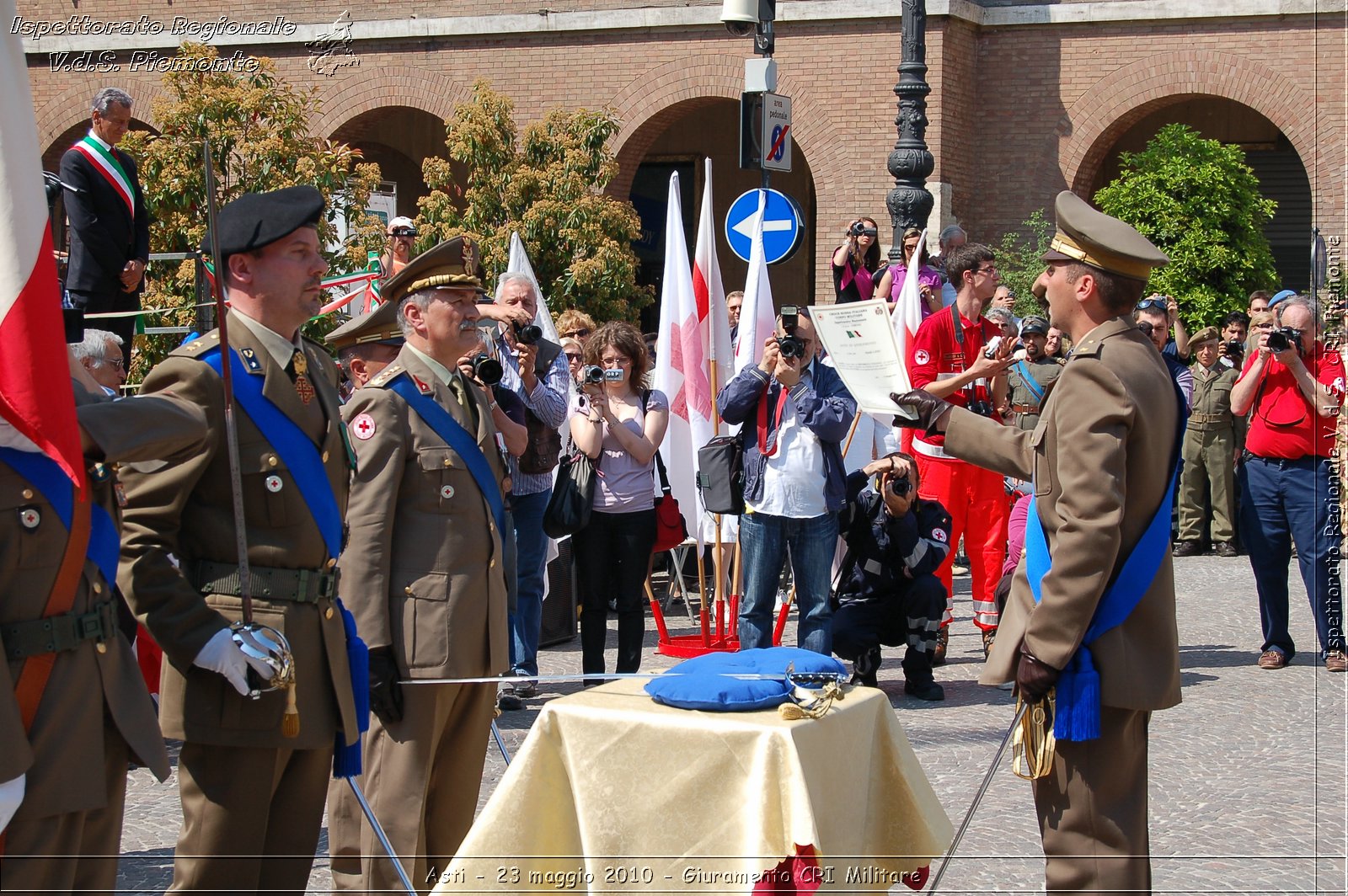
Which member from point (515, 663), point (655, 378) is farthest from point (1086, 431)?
point (655, 378)

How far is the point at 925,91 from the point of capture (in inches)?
591

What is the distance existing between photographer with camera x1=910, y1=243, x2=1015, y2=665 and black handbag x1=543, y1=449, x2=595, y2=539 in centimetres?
212

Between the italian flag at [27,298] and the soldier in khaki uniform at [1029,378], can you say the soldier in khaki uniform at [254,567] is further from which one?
the soldier in khaki uniform at [1029,378]

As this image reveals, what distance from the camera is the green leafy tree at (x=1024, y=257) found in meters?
19.7

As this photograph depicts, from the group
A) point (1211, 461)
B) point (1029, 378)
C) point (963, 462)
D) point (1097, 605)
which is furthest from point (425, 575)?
point (1211, 461)

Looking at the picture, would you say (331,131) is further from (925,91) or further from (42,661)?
(42,661)

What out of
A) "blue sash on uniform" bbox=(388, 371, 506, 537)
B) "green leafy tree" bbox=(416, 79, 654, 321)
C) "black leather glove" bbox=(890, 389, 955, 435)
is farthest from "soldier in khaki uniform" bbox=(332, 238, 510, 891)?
"green leafy tree" bbox=(416, 79, 654, 321)

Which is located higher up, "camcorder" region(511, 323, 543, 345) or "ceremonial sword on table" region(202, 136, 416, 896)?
"camcorder" region(511, 323, 543, 345)

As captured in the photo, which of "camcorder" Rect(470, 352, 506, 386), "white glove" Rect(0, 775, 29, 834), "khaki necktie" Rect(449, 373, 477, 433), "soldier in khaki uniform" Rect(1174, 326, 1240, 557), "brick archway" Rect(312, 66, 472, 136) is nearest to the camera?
"white glove" Rect(0, 775, 29, 834)

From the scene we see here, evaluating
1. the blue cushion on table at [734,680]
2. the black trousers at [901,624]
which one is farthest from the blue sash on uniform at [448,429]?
the black trousers at [901,624]

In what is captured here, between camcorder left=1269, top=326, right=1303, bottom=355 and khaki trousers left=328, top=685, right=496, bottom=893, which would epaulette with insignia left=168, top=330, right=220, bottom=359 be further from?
camcorder left=1269, top=326, right=1303, bottom=355

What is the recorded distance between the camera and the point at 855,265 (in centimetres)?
1402

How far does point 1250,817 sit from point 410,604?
139 inches

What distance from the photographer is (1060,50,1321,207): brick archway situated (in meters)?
20.9
